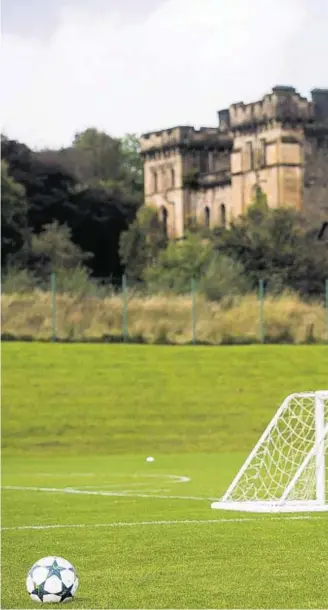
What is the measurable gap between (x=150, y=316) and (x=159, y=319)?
0.42m

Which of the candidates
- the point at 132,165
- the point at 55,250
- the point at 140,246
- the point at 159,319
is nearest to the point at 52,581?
the point at 159,319

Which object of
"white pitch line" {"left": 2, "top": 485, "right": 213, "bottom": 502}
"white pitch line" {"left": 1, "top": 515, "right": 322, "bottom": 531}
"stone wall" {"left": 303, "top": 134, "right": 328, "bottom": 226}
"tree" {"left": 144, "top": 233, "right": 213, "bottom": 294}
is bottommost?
"white pitch line" {"left": 2, "top": 485, "right": 213, "bottom": 502}

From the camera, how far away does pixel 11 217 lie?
94.1 metres

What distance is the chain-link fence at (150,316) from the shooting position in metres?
52.8

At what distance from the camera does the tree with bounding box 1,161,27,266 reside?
92062 millimetres

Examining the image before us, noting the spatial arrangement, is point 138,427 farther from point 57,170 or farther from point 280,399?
point 57,170

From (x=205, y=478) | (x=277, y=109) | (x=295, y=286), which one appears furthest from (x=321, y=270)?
(x=205, y=478)

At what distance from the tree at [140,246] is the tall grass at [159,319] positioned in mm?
46037

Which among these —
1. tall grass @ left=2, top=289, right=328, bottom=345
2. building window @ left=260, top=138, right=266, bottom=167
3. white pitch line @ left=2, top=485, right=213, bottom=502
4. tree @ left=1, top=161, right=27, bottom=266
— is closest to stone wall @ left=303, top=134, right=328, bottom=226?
building window @ left=260, top=138, right=266, bottom=167

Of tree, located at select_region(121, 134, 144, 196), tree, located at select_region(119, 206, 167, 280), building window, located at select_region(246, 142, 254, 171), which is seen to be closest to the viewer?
tree, located at select_region(119, 206, 167, 280)

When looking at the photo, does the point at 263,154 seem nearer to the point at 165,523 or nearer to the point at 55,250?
the point at 55,250

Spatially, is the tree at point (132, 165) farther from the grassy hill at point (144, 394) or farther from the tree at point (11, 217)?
the grassy hill at point (144, 394)

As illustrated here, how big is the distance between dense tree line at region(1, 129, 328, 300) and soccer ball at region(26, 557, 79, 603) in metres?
62.5

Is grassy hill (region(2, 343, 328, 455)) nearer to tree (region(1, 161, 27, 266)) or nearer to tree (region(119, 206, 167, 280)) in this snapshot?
tree (region(1, 161, 27, 266))
